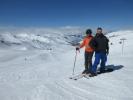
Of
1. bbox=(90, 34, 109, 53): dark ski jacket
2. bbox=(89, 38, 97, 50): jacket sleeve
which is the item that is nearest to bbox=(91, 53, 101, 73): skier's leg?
bbox=(90, 34, 109, 53): dark ski jacket

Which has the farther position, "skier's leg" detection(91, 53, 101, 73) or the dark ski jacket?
"skier's leg" detection(91, 53, 101, 73)

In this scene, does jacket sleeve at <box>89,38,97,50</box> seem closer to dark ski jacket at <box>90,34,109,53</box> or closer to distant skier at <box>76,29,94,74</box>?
dark ski jacket at <box>90,34,109,53</box>

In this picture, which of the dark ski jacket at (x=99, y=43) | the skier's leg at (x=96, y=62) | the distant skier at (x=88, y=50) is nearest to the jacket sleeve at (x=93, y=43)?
the dark ski jacket at (x=99, y=43)

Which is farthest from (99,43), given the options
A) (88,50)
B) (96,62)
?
(96,62)

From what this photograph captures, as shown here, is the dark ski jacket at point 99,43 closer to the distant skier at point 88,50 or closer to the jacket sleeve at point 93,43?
the jacket sleeve at point 93,43

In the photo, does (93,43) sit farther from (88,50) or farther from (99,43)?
(88,50)

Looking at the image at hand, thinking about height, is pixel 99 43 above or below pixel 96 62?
above

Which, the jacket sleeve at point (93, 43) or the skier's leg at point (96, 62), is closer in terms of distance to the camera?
the jacket sleeve at point (93, 43)

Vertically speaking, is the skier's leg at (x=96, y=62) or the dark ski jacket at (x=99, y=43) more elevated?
the dark ski jacket at (x=99, y=43)

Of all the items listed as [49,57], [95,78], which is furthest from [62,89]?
[49,57]

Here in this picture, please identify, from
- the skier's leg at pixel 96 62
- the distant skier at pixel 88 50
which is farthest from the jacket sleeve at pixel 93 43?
the skier's leg at pixel 96 62

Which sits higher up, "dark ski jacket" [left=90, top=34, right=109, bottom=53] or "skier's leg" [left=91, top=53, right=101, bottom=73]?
"dark ski jacket" [left=90, top=34, right=109, bottom=53]

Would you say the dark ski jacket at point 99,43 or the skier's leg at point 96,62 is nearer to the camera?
the dark ski jacket at point 99,43

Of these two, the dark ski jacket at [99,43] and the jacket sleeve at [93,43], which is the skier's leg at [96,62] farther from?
the jacket sleeve at [93,43]
